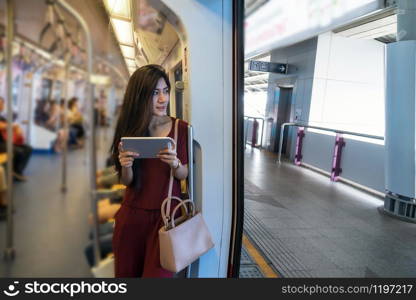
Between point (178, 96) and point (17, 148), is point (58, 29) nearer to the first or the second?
point (17, 148)

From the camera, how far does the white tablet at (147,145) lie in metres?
1.02

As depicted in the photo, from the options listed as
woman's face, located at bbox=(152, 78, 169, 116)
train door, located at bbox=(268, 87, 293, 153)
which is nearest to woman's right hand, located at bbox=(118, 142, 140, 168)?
woman's face, located at bbox=(152, 78, 169, 116)

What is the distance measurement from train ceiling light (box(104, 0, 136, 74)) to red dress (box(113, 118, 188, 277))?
1.08 feet

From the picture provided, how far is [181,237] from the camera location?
1156 millimetres

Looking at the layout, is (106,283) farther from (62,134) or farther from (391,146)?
(391,146)

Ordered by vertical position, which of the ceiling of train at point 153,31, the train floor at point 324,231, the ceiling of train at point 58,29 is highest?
the ceiling of train at point 153,31

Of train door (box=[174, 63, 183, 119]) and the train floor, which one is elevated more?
train door (box=[174, 63, 183, 119])

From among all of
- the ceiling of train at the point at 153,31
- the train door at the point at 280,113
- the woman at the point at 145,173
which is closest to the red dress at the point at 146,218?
the woman at the point at 145,173

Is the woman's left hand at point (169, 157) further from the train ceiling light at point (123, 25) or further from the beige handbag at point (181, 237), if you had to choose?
the train ceiling light at point (123, 25)

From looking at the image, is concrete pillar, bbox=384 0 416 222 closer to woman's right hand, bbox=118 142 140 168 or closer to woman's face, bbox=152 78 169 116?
woman's face, bbox=152 78 169 116

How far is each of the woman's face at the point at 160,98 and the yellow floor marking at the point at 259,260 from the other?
161cm

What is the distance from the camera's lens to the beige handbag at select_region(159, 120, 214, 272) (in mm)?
1118

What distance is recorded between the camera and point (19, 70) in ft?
1.74

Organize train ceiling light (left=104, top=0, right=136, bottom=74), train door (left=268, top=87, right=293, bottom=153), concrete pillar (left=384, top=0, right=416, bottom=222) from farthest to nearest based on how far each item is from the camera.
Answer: train door (left=268, top=87, right=293, bottom=153)
concrete pillar (left=384, top=0, right=416, bottom=222)
train ceiling light (left=104, top=0, right=136, bottom=74)
